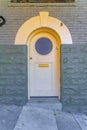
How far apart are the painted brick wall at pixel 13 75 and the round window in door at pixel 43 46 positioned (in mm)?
479

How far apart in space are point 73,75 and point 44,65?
3.01ft

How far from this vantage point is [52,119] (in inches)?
332

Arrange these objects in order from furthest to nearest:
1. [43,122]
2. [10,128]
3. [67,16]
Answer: [67,16] → [43,122] → [10,128]

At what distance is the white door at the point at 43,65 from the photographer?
9797mm

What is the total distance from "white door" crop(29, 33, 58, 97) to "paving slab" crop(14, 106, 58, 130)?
750 millimetres

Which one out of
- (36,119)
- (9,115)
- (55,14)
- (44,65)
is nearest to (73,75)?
(44,65)

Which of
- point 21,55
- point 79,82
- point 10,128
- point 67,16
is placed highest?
point 67,16

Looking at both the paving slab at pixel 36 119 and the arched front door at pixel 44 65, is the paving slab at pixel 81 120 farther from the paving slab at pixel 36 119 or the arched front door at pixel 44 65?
the arched front door at pixel 44 65

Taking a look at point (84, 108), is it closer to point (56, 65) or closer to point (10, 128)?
point (56, 65)

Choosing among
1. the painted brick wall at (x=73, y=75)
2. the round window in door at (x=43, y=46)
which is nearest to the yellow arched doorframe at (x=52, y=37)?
the round window in door at (x=43, y=46)

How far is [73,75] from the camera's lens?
9.53 metres

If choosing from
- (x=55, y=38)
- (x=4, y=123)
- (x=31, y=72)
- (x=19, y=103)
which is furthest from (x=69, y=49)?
(x=4, y=123)

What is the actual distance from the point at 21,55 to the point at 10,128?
2.61 metres

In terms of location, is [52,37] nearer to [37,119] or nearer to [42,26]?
[42,26]
